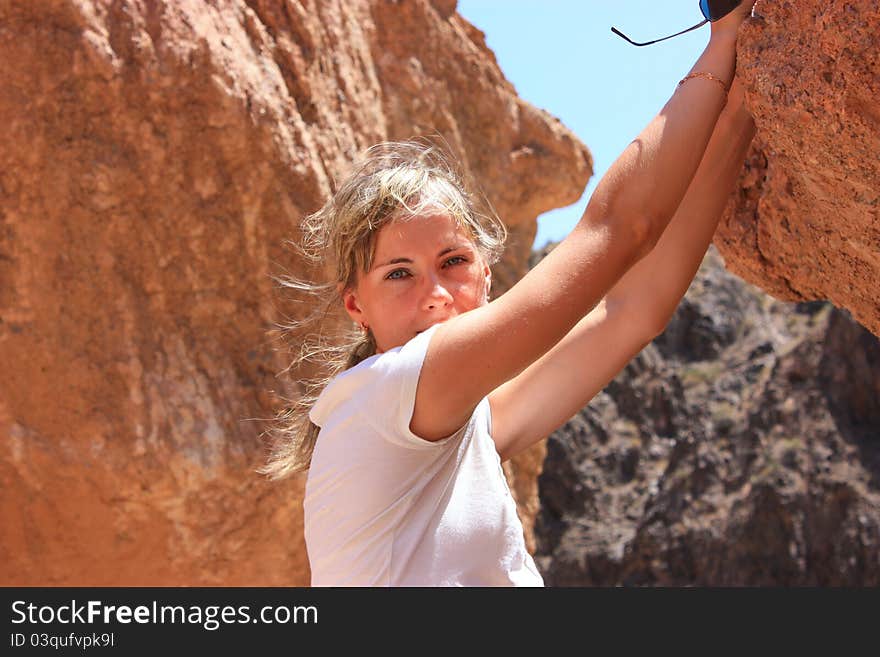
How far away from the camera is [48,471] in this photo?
2992mm

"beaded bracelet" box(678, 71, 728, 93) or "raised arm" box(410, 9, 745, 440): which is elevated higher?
"beaded bracelet" box(678, 71, 728, 93)

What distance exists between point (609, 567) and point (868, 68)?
8.22 metres

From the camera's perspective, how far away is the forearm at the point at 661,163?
143 centimetres

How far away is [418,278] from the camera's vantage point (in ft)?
5.31

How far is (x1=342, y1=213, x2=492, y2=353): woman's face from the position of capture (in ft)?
5.24

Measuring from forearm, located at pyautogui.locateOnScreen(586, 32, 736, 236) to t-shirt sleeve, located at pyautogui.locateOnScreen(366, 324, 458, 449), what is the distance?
1.02 feet

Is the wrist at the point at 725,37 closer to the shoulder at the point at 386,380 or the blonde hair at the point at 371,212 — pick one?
the blonde hair at the point at 371,212

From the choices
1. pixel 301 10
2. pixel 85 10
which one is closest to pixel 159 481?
pixel 85 10

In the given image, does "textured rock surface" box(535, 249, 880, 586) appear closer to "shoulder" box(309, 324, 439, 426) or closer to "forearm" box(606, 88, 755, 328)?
"forearm" box(606, 88, 755, 328)

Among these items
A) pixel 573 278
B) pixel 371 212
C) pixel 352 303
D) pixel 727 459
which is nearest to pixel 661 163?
pixel 573 278

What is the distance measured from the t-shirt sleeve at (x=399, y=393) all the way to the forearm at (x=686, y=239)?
0.46 meters

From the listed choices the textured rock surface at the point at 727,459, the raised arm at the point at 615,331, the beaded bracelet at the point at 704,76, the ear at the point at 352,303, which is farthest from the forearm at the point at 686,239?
the textured rock surface at the point at 727,459

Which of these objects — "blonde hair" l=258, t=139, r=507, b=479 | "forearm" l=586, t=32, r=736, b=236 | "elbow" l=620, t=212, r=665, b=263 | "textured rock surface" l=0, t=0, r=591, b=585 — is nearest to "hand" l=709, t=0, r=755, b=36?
"forearm" l=586, t=32, r=736, b=236

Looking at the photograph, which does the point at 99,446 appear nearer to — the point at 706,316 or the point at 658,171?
the point at 658,171
